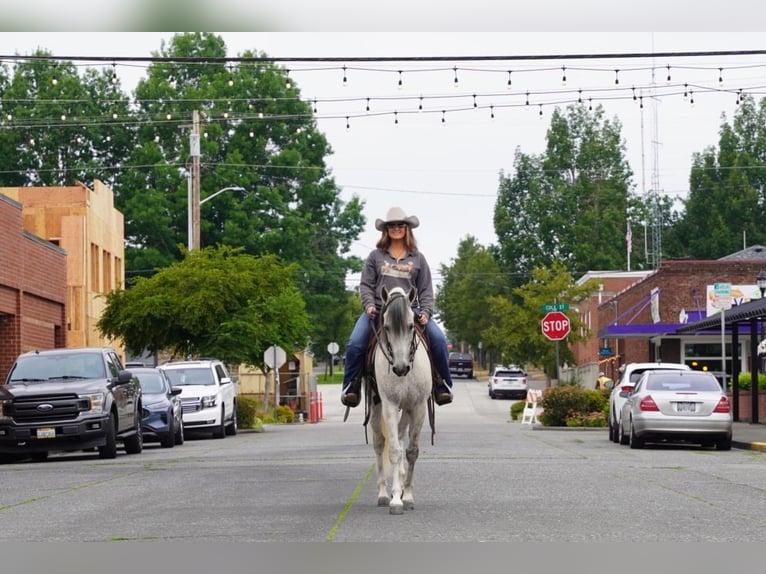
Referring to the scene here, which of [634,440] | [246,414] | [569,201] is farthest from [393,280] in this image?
[569,201]

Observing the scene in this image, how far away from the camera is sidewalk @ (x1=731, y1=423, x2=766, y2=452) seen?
29.6 m

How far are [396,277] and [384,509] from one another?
2.14 metres

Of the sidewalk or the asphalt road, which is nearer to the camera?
the asphalt road

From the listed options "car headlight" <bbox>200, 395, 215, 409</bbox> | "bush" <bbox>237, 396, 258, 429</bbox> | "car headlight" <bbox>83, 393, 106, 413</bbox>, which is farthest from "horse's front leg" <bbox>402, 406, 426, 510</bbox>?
"bush" <bbox>237, 396, 258, 429</bbox>

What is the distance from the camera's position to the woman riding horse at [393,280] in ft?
45.5

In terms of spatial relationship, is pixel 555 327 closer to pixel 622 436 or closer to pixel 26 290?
pixel 622 436

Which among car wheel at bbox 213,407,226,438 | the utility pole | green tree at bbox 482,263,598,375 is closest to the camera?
car wheel at bbox 213,407,226,438

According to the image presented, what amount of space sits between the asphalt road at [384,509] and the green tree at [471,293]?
83849 mm

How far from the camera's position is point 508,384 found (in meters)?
86.1

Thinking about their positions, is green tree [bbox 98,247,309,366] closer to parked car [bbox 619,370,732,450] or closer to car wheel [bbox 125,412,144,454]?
car wheel [bbox 125,412,144,454]

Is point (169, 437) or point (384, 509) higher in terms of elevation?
point (384, 509)

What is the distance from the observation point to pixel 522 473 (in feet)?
63.7
